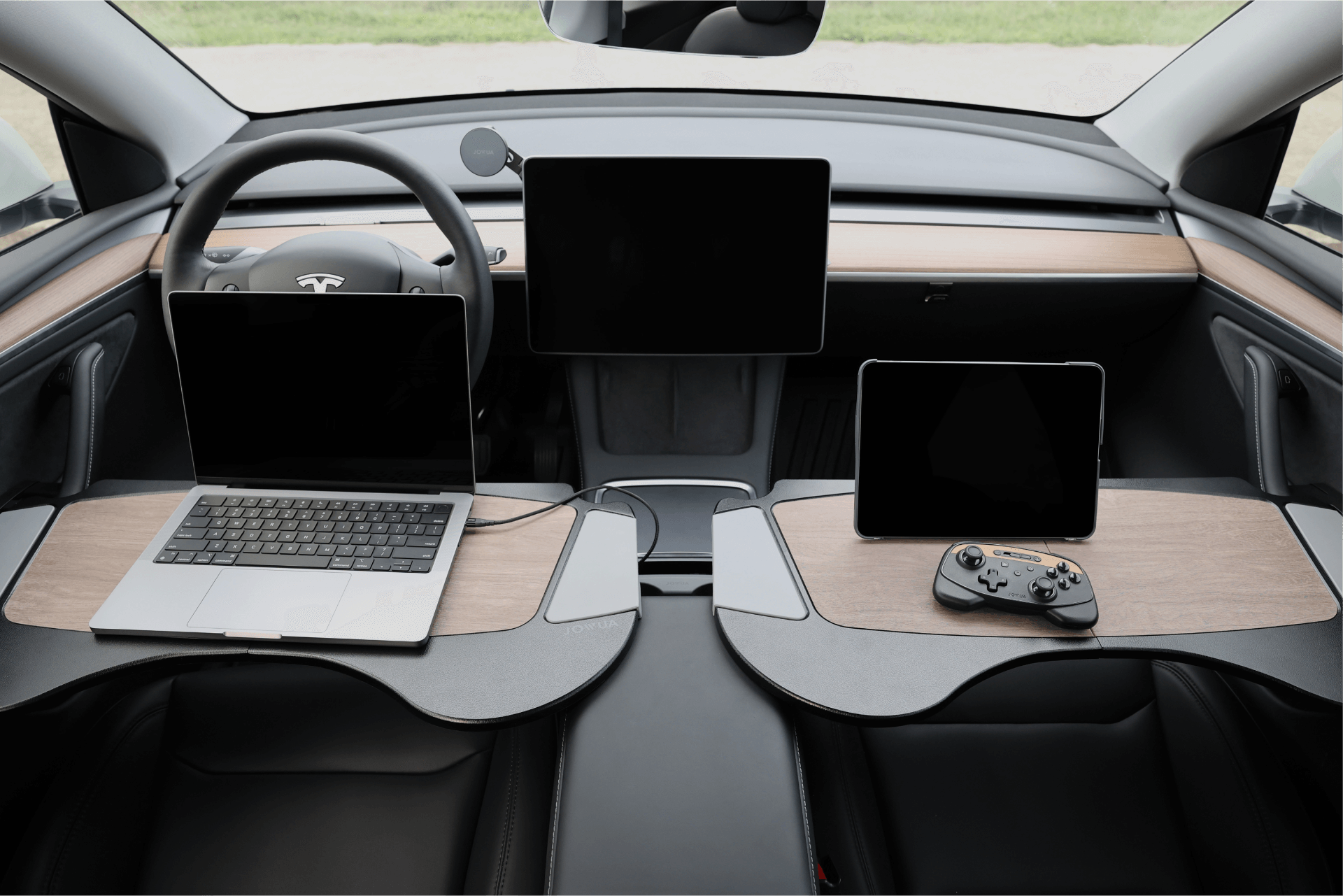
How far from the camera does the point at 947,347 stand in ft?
6.37

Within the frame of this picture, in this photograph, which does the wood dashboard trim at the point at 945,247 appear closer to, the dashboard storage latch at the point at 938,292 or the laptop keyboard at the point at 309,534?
the dashboard storage latch at the point at 938,292

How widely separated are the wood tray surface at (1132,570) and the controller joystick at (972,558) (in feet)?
0.14

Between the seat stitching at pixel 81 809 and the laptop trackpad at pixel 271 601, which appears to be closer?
the laptop trackpad at pixel 271 601

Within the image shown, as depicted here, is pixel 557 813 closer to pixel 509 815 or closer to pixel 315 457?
pixel 509 815

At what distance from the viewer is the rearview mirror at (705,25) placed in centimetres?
110

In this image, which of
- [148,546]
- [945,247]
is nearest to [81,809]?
[148,546]

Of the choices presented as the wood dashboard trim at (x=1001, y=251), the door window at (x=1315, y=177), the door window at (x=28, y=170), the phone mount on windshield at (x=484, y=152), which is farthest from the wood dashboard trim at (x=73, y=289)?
the door window at (x=1315, y=177)

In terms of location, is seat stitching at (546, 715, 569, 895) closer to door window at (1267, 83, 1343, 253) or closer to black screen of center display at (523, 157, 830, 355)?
black screen of center display at (523, 157, 830, 355)

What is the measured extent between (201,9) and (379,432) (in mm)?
2095

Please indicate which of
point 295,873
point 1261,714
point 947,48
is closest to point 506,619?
point 295,873

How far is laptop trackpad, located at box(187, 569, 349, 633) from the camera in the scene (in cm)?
86

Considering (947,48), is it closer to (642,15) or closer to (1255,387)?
(1255,387)

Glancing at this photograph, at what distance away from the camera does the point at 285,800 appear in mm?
1097

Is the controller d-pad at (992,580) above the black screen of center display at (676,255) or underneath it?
underneath
